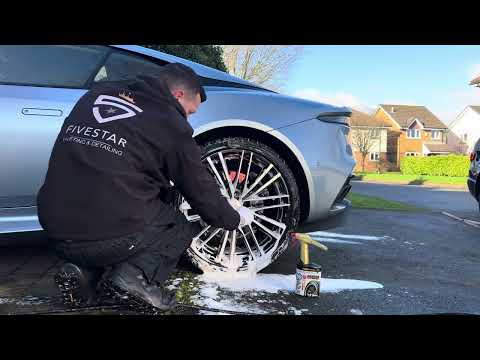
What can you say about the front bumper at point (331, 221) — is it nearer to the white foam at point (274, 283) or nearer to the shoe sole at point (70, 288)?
the white foam at point (274, 283)

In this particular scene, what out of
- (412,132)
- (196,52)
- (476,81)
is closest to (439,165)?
(476,81)

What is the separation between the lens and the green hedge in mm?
25859

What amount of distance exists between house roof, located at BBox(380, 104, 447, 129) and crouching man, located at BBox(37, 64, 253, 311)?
47.0m

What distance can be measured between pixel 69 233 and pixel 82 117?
51 centimetres

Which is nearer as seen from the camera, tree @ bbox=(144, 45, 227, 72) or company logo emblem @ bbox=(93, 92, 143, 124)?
company logo emblem @ bbox=(93, 92, 143, 124)

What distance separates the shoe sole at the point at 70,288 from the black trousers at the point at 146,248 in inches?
2.7

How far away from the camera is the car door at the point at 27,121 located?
217cm

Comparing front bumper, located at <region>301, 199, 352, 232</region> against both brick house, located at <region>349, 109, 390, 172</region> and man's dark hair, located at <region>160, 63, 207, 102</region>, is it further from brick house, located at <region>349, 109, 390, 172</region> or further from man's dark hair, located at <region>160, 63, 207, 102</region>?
brick house, located at <region>349, 109, 390, 172</region>

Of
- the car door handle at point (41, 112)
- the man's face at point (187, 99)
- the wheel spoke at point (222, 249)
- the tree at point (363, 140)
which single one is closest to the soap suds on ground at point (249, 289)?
the wheel spoke at point (222, 249)

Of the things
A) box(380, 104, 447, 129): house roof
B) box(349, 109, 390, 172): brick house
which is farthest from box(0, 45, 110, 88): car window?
box(380, 104, 447, 129): house roof

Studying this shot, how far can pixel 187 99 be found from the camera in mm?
1942

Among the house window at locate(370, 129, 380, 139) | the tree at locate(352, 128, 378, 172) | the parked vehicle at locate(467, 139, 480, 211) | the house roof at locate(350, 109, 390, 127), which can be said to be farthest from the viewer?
the house roof at locate(350, 109, 390, 127)

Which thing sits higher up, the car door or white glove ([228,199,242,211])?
the car door
